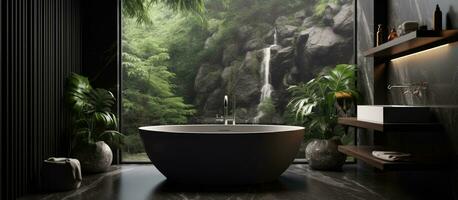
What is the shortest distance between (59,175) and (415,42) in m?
2.91

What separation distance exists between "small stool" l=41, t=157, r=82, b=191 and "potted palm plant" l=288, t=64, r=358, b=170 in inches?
89.8

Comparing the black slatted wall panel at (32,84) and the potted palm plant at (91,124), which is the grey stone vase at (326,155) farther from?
the black slatted wall panel at (32,84)

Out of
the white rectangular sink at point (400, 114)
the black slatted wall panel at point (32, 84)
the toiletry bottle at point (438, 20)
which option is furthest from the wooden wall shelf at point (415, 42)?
the black slatted wall panel at point (32, 84)

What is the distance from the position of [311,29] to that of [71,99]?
8.98 ft

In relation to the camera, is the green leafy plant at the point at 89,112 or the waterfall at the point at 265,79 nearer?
the green leafy plant at the point at 89,112

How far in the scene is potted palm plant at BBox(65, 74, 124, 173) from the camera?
4352 millimetres

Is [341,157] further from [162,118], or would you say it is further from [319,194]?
[162,118]

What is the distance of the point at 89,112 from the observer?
4.48 metres

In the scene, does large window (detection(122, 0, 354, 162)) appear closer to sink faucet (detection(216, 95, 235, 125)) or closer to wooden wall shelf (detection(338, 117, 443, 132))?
sink faucet (detection(216, 95, 235, 125))

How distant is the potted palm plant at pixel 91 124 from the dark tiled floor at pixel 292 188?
0.19 m

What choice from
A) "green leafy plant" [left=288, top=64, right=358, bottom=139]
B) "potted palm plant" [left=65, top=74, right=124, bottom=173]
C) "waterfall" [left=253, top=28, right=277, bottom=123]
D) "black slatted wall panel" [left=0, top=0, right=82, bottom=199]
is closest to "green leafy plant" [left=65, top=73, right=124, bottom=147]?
"potted palm plant" [left=65, top=74, right=124, bottom=173]

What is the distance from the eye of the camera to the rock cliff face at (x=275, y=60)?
5.20 metres

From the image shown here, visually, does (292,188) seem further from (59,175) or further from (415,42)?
(59,175)

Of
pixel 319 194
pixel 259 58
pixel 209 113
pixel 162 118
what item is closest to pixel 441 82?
pixel 319 194
